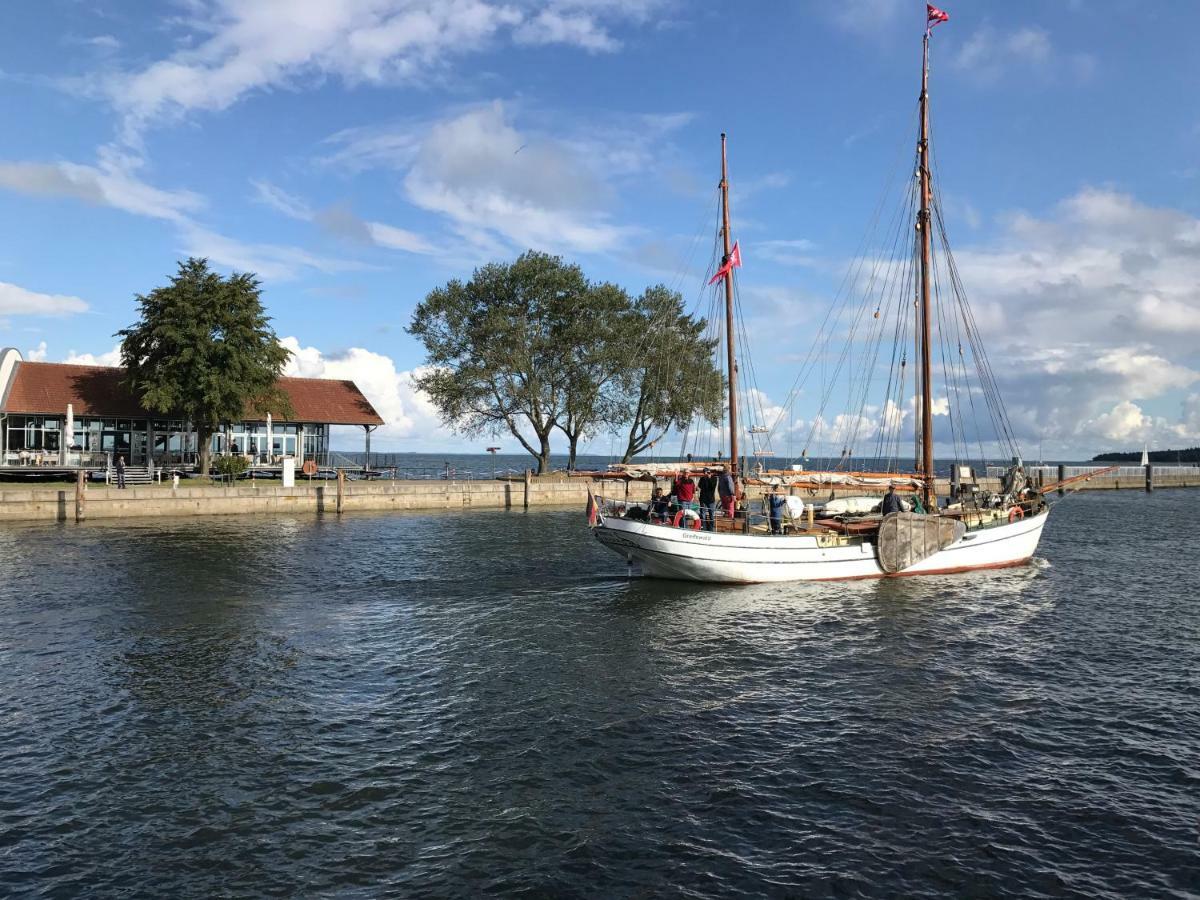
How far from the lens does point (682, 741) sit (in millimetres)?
12898

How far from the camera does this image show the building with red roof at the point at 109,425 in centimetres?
5078

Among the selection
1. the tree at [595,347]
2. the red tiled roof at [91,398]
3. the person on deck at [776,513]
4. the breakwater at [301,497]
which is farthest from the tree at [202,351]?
the person on deck at [776,513]

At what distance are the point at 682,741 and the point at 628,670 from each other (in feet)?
13.3

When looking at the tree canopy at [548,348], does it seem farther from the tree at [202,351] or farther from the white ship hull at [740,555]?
the white ship hull at [740,555]

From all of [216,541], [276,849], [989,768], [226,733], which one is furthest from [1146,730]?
[216,541]

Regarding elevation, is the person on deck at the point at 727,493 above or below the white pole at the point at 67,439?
below

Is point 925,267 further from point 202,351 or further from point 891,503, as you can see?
point 202,351

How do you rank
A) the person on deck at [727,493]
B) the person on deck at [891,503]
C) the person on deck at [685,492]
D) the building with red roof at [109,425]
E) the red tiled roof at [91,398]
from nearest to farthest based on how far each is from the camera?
the person on deck at [685,492], the person on deck at [727,493], the person on deck at [891,503], the building with red roof at [109,425], the red tiled roof at [91,398]

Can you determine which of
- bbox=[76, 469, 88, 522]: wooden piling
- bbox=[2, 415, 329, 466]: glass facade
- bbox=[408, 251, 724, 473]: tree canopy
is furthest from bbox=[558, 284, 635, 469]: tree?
bbox=[76, 469, 88, 522]: wooden piling

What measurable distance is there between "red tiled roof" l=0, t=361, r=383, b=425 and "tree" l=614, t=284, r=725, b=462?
825 inches

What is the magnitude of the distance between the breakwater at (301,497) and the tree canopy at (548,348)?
7889 millimetres

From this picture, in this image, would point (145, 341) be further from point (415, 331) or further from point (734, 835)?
point (734, 835)

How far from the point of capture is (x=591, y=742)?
12758mm

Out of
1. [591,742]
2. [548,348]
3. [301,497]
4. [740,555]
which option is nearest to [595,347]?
[548,348]
